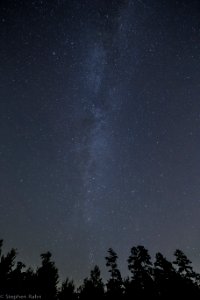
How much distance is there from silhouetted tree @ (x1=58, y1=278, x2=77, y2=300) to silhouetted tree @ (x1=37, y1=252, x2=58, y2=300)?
68.6 inches

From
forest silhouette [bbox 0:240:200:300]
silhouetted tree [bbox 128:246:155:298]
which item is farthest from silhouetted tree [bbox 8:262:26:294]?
silhouetted tree [bbox 128:246:155:298]

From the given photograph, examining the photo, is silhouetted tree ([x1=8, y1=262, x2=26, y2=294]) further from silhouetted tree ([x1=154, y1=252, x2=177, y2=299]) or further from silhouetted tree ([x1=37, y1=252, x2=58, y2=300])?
silhouetted tree ([x1=154, y1=252, x2=177, y2=299])

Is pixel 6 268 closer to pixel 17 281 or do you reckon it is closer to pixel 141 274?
pixel 17 281

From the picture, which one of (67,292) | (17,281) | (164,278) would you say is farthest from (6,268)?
(164,278)

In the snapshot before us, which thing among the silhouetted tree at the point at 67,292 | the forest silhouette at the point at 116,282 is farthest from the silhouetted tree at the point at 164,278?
the silhouetted tree at the point at 67,292

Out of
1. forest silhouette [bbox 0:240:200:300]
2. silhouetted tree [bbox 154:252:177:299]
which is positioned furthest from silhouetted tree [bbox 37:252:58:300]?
silhouetted tree [bbox 154:252:177:299]

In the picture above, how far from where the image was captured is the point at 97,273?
42469 mm

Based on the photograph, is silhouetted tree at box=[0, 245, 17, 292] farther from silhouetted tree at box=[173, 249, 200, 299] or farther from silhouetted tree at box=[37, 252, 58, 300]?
silhouetted tree at box=[173, 249, 200, 299]

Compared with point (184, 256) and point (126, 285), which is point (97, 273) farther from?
point (184, 256)

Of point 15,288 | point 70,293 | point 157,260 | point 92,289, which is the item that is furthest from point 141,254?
point 15,288

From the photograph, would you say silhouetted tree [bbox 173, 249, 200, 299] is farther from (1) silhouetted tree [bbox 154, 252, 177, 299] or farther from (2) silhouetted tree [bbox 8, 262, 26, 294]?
(2) silhouetted tree [bbox 8, 262, 26, 294]

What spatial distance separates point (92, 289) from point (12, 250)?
12.7 metres

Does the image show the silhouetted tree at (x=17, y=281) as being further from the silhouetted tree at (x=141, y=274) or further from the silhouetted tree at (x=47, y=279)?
the silhouetted tree at (x=141, y=274)

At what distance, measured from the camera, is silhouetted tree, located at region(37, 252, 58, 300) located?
1209 inches
